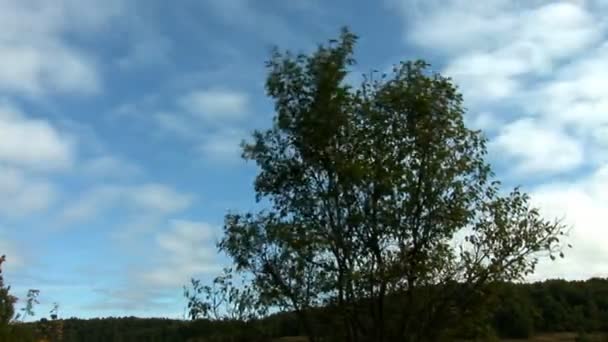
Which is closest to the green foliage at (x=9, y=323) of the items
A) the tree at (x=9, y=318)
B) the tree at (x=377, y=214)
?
the tree at (x=9, y=318)

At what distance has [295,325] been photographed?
701 inches

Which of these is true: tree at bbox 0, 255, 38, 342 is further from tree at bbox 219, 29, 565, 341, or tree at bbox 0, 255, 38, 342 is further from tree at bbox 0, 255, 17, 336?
tree at bbox 219, 29, 565, 341

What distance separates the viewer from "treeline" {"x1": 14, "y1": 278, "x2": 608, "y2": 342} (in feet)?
55.1

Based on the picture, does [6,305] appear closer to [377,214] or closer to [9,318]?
[9,318]

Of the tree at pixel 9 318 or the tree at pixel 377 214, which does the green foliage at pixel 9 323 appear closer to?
the tree at pixel 9 318

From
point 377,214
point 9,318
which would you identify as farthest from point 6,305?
point 377,214

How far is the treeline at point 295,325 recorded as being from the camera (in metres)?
16.8

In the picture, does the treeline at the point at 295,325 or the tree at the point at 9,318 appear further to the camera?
the treeline at the point at 295,325

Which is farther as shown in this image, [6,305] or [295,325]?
[295,325]

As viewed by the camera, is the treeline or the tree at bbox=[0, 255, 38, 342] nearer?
the tree at bbox=[0, 255, 38, 342]

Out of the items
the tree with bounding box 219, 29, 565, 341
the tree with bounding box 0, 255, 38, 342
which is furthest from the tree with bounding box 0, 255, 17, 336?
the tree with bounding box 219, 29, 565, 341

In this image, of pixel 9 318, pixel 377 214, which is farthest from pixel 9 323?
pixel 377 214

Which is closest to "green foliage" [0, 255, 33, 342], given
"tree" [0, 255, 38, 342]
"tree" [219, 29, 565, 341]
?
"tree" [0, 255, 38, 342]

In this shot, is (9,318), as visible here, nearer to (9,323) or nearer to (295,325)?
(9,323)
